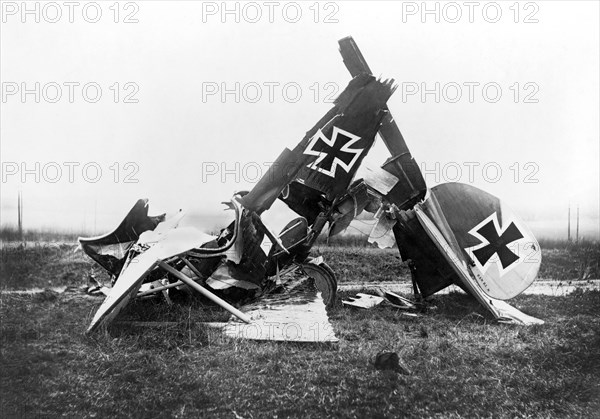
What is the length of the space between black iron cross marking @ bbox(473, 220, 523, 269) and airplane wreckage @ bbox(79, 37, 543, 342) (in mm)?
16

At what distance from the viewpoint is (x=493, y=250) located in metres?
7.66

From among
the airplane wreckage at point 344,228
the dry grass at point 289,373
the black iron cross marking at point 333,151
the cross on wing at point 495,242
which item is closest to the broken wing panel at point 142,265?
the airplane wreckage at point 344,228

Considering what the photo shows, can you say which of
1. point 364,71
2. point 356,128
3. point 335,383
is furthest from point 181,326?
point 364,71

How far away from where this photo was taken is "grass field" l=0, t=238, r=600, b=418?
13.8 ft

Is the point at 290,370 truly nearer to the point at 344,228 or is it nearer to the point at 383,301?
the point at 344,228

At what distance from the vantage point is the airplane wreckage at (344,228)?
7223 millimetres

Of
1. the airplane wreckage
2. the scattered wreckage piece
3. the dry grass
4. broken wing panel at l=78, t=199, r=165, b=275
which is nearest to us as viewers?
the dry grass

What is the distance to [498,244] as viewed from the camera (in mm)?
7652

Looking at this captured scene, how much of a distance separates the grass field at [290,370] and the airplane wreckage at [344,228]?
0.70 m

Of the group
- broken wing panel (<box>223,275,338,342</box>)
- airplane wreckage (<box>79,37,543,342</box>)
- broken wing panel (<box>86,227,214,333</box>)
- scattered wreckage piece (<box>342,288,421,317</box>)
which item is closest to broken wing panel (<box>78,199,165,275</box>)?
Answer: airplane wreckage (<box>79,37,543,342</box>)

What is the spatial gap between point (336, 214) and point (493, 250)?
9.00 feet

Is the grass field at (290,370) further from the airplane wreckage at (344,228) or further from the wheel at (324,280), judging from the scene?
the wheel at (324,280)

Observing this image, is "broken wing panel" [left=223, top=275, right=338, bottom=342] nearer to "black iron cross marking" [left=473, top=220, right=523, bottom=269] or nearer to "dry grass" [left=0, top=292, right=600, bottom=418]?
"dry grass" [left=0, top=292, right=600, bottom=418]

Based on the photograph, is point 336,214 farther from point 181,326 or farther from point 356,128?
point 181,326
